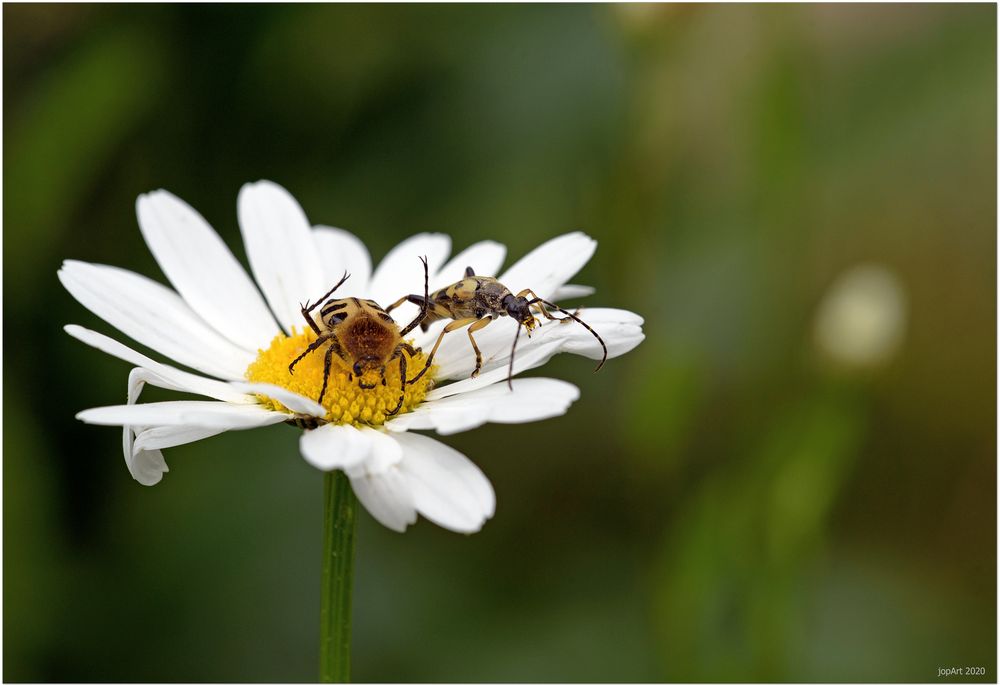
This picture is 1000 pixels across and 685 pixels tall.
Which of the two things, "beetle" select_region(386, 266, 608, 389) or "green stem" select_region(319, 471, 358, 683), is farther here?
"beetle" select_region(386, 266, 608, 389)

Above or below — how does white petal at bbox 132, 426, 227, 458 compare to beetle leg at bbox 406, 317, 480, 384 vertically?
below

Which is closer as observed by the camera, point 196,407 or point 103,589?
point 196,407

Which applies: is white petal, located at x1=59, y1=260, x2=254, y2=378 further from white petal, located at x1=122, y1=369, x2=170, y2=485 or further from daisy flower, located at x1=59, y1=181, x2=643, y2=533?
white petal, located at x1=122, y1=369, x2=170, y2=485

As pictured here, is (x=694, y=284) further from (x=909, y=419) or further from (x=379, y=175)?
(x=379, y=175)

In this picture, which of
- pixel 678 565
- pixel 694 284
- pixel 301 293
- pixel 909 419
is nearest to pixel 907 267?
pixel 909 419

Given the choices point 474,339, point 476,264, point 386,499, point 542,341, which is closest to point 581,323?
point 542,341

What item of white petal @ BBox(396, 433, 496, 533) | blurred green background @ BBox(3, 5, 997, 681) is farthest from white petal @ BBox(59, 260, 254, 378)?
blurred green background @ BBox(3, 5, 997, 681)

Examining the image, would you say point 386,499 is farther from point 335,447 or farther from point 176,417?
point 176,417
